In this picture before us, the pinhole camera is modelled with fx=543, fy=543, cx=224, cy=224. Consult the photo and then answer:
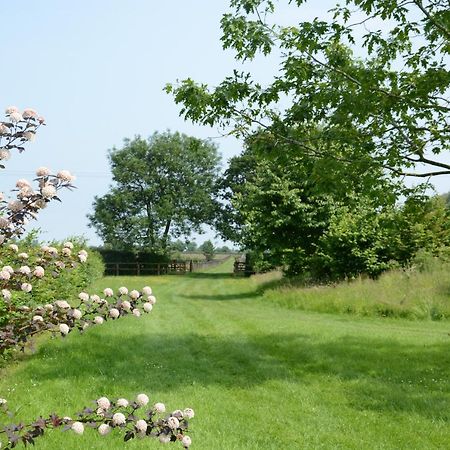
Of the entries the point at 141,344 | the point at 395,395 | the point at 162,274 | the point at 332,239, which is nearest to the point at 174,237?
the point at 162,274

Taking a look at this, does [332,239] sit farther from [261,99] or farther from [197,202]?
[197,202]

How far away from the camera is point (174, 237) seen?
59781 mm

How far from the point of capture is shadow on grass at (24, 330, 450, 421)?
9.26 metres

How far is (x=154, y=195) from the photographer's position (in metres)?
58.8

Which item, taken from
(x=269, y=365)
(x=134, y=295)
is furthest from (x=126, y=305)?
(x=269, y=365)

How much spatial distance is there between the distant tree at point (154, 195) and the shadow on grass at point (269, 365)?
144 ft

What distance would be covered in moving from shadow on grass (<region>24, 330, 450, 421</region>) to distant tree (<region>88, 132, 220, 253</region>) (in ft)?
144

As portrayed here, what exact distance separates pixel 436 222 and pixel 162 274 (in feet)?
122

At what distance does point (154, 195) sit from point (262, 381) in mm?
49985

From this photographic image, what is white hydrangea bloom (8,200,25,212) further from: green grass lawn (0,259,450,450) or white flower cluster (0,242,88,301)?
green grass lawn (0,259,450,450)

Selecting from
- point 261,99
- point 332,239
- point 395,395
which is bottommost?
point 395,395

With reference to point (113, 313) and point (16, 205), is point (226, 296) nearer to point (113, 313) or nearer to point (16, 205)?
point (113, 313)

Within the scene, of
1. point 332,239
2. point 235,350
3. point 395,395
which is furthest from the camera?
point 332,239

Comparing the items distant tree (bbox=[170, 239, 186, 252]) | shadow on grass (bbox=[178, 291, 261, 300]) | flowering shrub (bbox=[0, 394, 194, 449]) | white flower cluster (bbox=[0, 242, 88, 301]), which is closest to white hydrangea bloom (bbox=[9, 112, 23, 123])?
white flower cluster (bbox=[0, 242, 88, 301])
